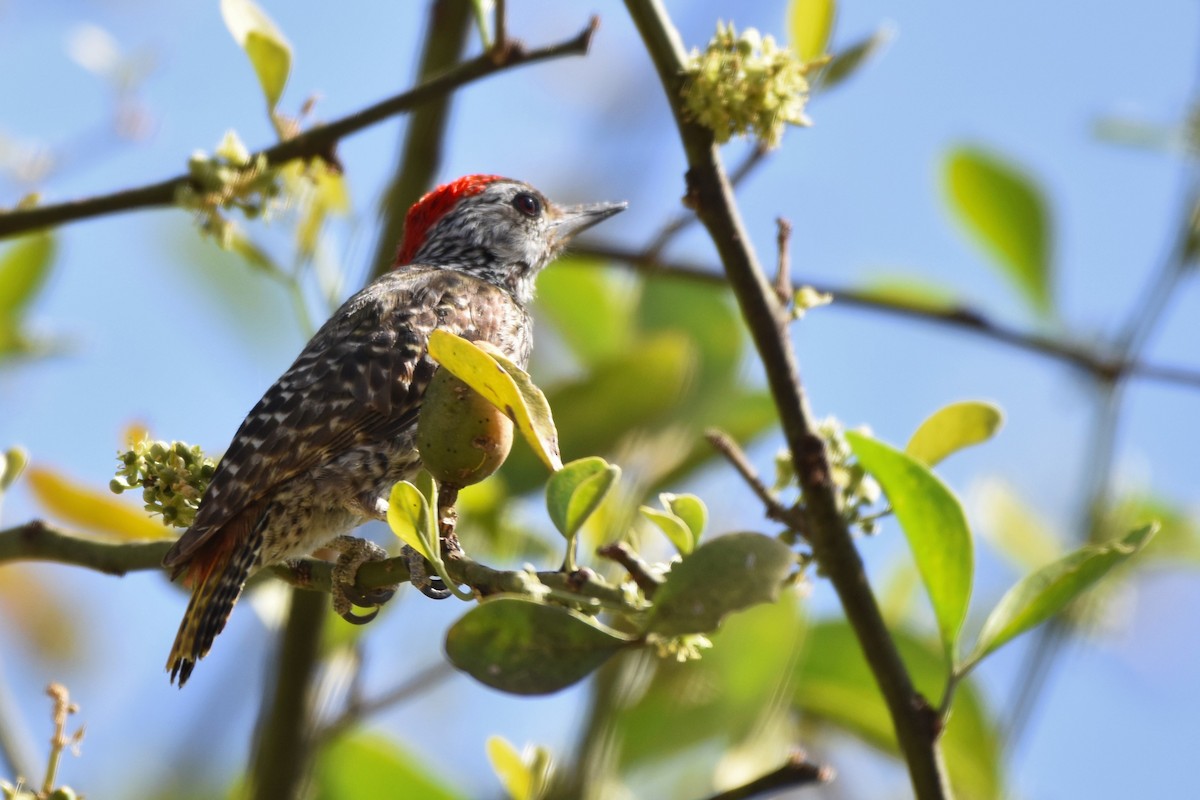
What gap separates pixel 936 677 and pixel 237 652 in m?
1.72

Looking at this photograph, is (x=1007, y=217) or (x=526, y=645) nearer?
(x=526, y=645)

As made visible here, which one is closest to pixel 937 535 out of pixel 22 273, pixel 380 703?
pixel 380 703

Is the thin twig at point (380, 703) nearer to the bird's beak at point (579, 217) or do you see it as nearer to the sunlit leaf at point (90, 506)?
the sunlit leaf at point (90, 506)

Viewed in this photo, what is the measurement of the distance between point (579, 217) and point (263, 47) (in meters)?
2.18

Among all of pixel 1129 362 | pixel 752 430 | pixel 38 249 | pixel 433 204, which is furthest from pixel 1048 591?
pixel 433 204

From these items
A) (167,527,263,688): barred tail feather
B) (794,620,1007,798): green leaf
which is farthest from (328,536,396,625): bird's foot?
(794,620,1007,798): green leaf

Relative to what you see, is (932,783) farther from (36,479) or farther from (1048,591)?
(36,479)

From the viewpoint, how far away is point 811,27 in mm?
2900

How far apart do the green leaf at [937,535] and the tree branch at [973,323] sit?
4.59 feet

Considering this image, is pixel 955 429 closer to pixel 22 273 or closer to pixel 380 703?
pixel 380 703

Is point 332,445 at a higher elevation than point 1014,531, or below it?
higher

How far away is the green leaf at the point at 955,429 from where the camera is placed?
2.32 meters

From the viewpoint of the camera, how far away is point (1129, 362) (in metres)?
3.28

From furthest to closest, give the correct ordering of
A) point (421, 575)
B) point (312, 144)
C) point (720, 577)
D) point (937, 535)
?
1. point (312, 144)
2. point (421, 575)
3. point (937, 535)
4. point (720, 577)
